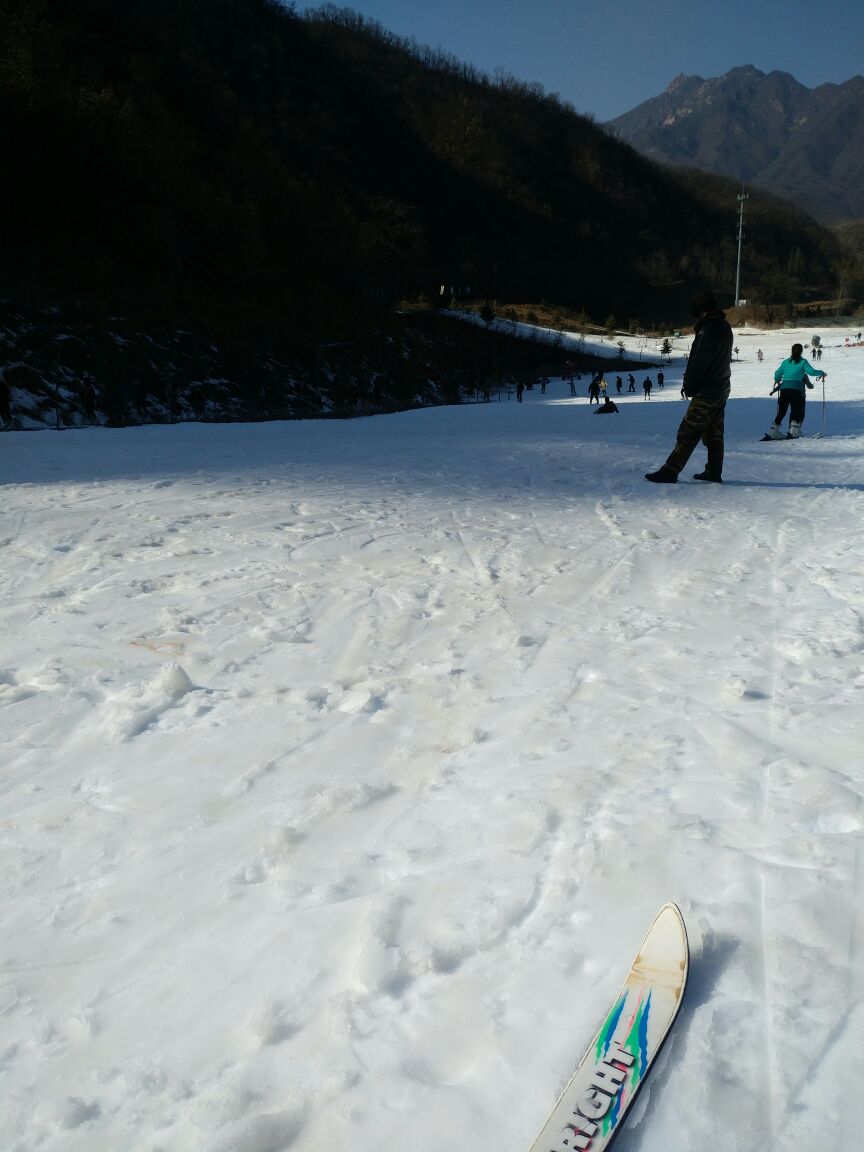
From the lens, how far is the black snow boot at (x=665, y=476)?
777 cm

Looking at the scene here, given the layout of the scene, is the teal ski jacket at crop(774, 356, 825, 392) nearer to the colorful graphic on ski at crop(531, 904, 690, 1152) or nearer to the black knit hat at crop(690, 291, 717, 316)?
the black knit hat at crop(690, 291, 717, 316)

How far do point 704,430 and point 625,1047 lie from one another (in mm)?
6689

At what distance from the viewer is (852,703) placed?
109 inches

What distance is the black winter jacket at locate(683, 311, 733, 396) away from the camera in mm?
7074

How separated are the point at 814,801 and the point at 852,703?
73cm

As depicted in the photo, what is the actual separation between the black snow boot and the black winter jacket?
0.82m

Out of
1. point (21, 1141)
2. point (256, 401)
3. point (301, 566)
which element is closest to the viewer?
point (21, 1141)

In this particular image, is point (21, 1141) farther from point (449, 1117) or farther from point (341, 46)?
point (341, 46)

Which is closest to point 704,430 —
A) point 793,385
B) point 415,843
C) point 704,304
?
point 704,304

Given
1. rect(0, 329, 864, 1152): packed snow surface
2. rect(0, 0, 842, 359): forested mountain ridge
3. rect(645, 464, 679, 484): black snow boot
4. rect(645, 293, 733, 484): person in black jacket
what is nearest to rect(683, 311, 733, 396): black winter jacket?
rect(645, 293, 733, 484): person in black jacket

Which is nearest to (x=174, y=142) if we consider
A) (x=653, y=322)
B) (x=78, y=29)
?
(x=78, y=29)

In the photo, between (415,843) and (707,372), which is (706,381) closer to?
(707,372)

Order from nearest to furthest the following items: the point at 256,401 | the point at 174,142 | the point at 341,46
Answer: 1. the point at 256,401
2. the point at 174,142
3. the point at 341,46

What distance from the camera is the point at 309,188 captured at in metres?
48.5
